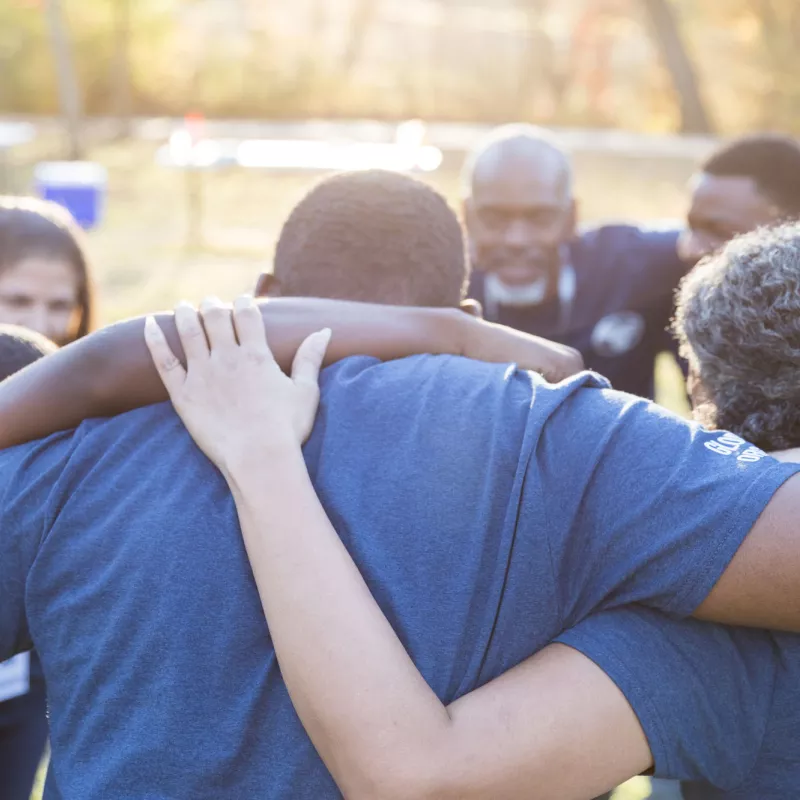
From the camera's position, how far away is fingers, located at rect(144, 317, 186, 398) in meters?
1.70

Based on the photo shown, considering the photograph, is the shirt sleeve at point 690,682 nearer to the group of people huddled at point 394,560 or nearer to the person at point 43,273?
the group of people huddled at point 394,560

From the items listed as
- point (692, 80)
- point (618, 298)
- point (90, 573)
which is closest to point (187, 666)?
point (90, 573)

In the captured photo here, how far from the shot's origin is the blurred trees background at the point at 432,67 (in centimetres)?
1839

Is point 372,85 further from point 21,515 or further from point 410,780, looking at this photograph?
point 410,780

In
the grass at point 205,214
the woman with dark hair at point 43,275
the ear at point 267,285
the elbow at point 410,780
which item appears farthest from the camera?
the grass at point 205,214

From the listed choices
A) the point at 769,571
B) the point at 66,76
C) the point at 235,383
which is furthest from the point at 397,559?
the point at 66,76

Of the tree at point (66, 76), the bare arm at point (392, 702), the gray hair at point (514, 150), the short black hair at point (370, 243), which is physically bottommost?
the bare arm at point (392, 702)

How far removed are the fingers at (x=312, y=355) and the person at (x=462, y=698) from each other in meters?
0.05

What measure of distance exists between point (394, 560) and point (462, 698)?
0.71 feet

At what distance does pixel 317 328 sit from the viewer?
178 centimetres

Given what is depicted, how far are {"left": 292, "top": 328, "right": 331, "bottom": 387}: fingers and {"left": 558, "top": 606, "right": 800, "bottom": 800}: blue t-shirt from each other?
60 cm

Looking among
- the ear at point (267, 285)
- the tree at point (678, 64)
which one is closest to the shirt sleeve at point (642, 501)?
the ear at point (267, 285)

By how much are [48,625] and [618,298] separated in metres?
3.11

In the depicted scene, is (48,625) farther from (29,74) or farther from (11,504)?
(29,74)
